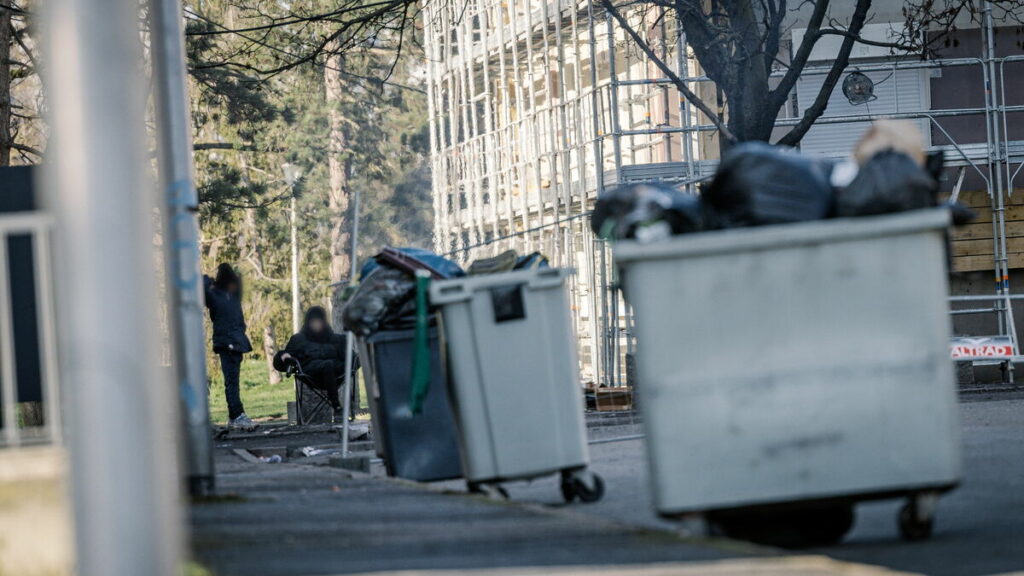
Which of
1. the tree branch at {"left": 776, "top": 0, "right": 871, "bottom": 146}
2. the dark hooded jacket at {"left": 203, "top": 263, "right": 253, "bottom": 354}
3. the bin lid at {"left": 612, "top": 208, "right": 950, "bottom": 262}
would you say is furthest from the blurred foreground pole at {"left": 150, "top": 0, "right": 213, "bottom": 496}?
the tree branch at {"left": 776, "top": 0, "right": 871, "bottom": 146}

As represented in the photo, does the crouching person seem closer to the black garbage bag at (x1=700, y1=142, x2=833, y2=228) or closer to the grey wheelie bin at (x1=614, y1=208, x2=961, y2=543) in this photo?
the black garbage bag at (x1=700, y1=142, x2=833, y2=228)

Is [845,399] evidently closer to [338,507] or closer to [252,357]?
[338,507]

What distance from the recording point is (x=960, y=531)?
21.0ft

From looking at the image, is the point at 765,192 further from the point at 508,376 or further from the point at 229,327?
the point at 229,327

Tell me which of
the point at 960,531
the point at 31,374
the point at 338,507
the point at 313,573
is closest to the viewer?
the point at 313,573

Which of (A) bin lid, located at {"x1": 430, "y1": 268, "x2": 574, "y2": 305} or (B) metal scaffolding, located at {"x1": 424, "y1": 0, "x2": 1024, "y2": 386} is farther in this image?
(B) metal scaffolding, located at {"x1": 424, "y1": 0, "x2": 1024, "y2": 386}

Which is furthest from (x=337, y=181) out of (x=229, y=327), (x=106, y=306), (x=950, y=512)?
(x=106, y=306)

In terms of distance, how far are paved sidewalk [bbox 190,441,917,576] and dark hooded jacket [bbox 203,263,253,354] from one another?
8.91 metres

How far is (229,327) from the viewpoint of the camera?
17.3 m

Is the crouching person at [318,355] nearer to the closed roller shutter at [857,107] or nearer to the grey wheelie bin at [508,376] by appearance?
the closed roller shutter at [857,107]

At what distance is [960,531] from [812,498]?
899 millimetres

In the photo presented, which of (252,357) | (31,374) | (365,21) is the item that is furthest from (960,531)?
(252,357)

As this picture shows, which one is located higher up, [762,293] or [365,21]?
[365,21]

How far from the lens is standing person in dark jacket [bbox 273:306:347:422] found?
17.7m
